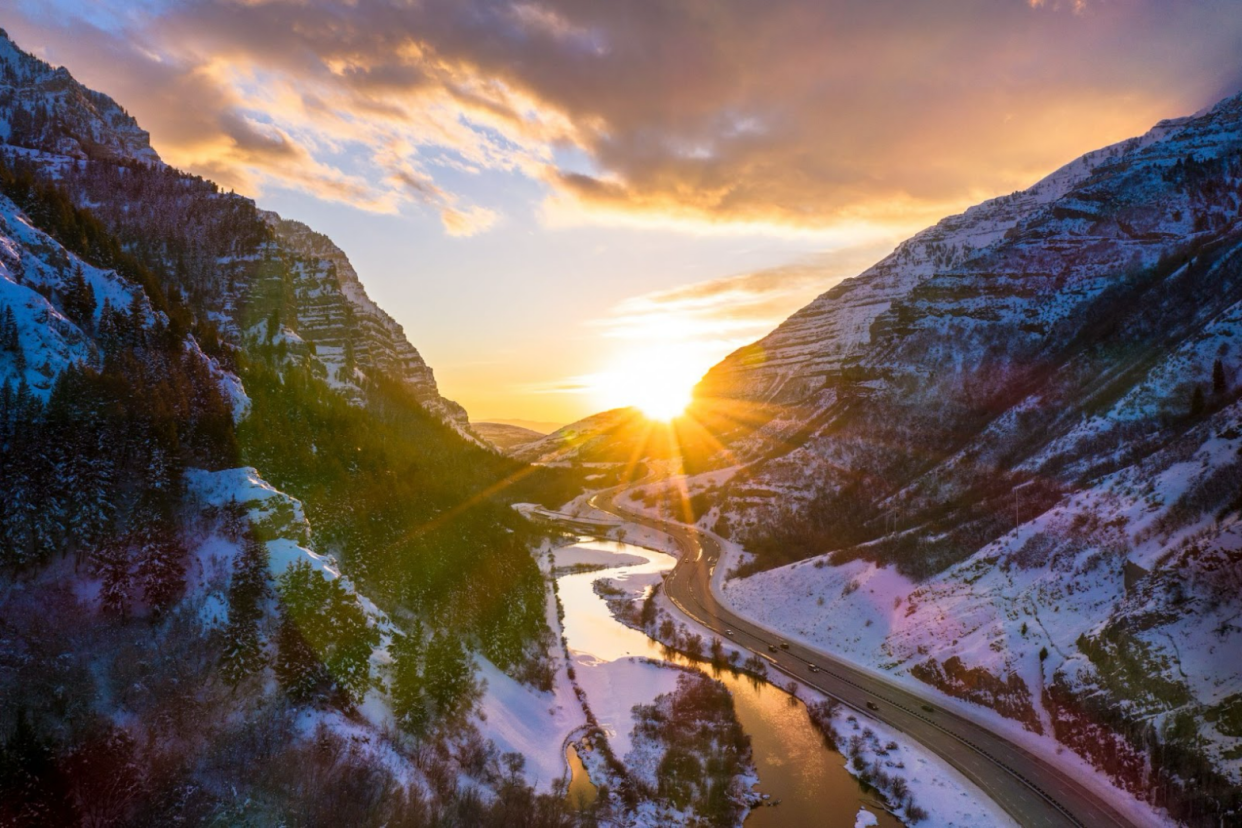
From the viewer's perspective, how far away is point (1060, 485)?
233 feet

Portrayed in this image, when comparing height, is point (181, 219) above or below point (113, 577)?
above

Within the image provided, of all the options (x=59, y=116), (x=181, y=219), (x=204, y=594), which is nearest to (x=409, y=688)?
(x=204, y=594)

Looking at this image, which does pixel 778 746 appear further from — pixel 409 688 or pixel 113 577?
pixel 113 577

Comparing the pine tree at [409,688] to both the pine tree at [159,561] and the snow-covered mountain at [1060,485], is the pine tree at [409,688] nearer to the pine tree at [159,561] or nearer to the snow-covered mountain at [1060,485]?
the pine tree at [159,561]

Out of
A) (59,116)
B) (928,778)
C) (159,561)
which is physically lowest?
(928,778)

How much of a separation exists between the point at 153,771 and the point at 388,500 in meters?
33.6

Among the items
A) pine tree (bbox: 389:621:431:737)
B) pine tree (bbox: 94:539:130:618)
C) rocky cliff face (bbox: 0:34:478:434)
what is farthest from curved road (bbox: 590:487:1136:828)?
rocky cliff face (bbox: 0:34:478:434)

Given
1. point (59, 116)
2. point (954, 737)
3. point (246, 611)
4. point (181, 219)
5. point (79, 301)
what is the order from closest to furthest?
point (246, 611), point (954, 737), point (79, 301), point (181, 219), point (59, 116)

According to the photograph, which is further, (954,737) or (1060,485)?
(1060,485)

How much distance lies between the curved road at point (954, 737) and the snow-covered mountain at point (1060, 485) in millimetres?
2748

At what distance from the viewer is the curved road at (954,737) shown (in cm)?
3522

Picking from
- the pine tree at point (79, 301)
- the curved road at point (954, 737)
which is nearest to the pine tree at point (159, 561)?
the pine tree at point (79, 301)

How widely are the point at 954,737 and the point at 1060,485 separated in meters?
40.0

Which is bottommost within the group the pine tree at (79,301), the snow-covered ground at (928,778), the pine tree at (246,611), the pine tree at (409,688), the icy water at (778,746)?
the icy water at (778,746)
